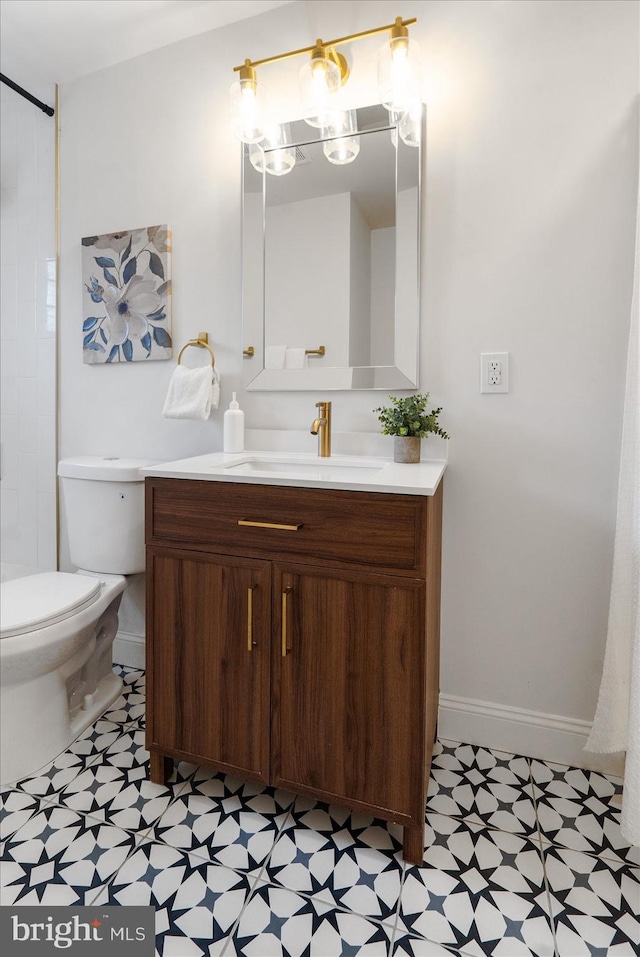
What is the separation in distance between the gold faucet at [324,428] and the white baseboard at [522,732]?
0.83 metres

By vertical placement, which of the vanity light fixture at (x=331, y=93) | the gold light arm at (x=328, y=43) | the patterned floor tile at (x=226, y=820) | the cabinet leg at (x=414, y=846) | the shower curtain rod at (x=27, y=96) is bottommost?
the patterned floor tile at (x=226, y=820)

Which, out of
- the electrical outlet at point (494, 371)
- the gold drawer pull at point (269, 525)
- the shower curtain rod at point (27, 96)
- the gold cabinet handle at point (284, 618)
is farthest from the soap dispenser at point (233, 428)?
the shower curtain rod at point (27, 96)

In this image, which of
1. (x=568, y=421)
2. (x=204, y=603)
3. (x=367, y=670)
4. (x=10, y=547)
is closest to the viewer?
(x=367, y=670)

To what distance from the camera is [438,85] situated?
4.86 ft

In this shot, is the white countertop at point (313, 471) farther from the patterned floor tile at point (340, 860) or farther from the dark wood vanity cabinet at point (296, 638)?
the patterned floor tile at point (340, 860)

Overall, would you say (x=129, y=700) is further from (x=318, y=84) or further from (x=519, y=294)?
(x=318, y=84)

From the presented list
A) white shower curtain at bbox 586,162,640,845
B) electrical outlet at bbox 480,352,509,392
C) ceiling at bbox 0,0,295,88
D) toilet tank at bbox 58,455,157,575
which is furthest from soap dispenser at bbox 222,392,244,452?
ceiling at bbox 0,0,295,88

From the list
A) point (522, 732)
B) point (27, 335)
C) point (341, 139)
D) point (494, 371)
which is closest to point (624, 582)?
point (522, 732)

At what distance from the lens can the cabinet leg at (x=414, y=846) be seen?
1.12m

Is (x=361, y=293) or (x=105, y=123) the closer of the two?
(x=361, y=293)

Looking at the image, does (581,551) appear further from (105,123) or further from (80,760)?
(105,123)

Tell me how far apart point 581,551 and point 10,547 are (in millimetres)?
2154

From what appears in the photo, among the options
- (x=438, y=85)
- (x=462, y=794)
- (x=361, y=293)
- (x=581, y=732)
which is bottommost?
(x=462, y=794)

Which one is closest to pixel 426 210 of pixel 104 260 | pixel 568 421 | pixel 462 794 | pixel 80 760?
pixel 568 421
